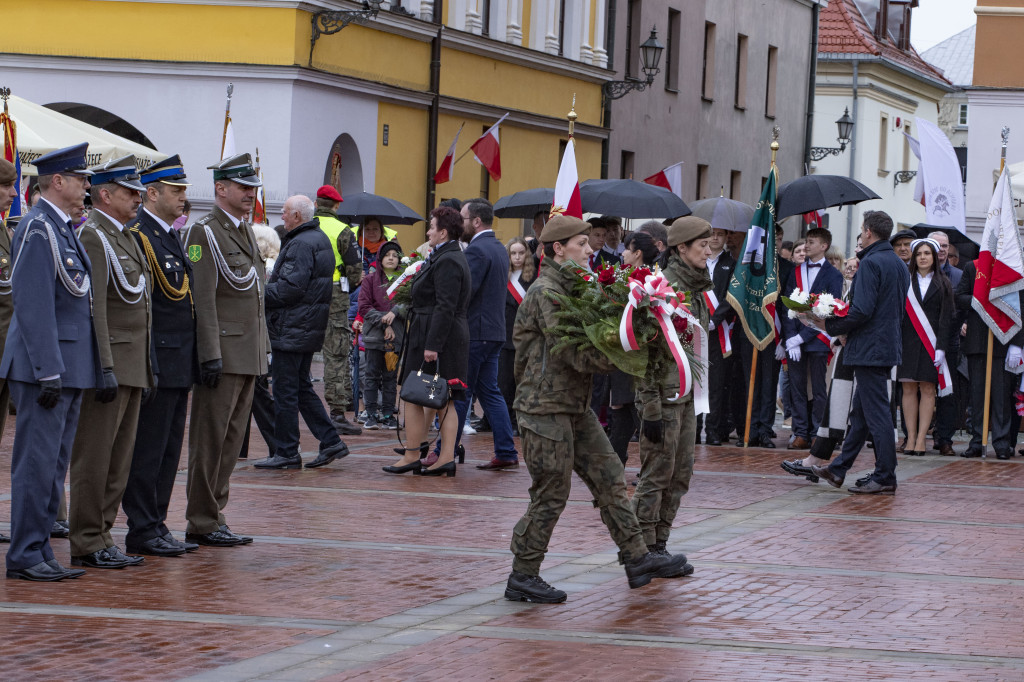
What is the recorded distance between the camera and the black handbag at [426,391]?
1291 centimetres

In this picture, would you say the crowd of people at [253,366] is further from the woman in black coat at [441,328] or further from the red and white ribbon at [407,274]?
the red and white ribbon at [407,274]

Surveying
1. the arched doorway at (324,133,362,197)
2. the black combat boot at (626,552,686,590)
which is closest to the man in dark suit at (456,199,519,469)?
the black combat boot at (626,552,686,590)

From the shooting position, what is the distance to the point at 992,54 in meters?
36.7

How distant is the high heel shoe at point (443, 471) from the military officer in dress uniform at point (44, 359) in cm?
486

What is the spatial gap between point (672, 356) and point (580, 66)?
27.1 m

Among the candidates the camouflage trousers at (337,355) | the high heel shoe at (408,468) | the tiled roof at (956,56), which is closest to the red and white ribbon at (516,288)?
the camouflage trousers at (337,355)

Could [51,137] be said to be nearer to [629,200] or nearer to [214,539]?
[629,200]

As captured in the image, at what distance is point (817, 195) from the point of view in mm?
17188

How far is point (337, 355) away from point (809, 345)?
456 centimetres

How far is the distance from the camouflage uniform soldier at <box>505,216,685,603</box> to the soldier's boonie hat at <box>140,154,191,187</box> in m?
2.12

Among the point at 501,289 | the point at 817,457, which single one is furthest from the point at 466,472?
the point at 817,457

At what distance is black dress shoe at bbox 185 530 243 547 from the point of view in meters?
9.91

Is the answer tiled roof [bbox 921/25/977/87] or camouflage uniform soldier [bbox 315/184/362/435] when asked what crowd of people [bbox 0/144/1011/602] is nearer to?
camouflage uniform soldier [bbox 315/184/362/435]

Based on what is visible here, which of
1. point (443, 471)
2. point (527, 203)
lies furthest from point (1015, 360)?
point (443, 471)
